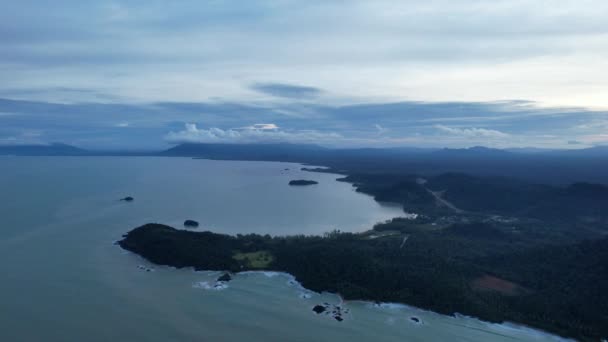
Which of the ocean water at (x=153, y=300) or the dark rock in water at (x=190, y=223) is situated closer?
the ocean water at (x=153, y=300)

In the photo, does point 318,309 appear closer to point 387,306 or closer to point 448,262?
point 387,306

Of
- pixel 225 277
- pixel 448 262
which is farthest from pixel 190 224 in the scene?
pixel 448 262

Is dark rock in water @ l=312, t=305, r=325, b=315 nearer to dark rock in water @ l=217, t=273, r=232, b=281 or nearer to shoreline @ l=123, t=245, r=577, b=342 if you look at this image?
shoreline @ l=123, t=245, r=577, b=342

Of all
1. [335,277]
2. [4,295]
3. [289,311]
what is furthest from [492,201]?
[4,295]

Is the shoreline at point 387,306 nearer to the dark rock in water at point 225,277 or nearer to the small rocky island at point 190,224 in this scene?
the dark rock in water at point 225,277

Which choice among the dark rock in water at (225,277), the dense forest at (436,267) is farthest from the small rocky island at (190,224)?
the dark rock in water at (225,277)

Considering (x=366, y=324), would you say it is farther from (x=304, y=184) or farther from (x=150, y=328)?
(x=304, y=184)

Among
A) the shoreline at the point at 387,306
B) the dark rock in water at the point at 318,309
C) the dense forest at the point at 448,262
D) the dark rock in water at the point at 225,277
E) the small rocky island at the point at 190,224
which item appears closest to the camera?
the shoreline at the point at 387,306

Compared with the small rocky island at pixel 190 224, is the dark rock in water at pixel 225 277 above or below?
below
